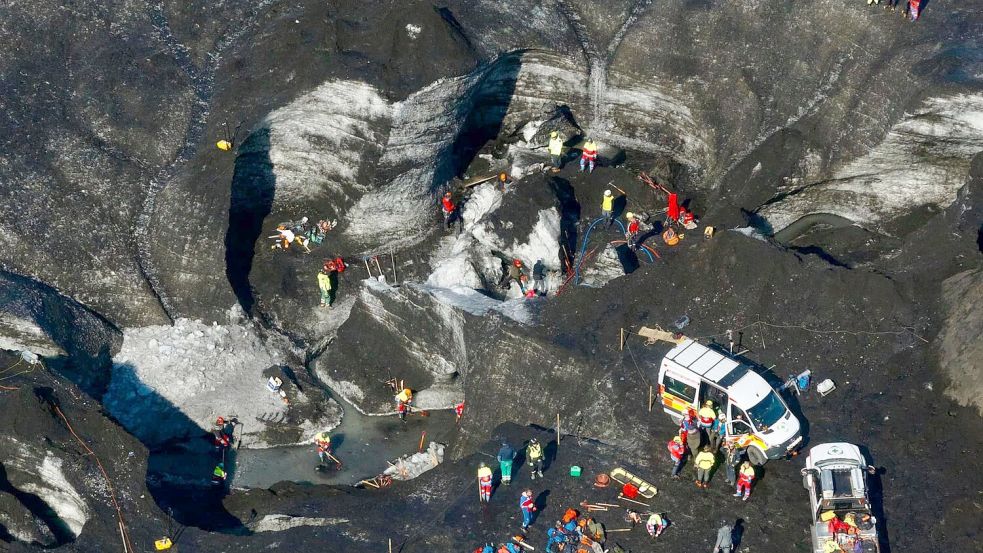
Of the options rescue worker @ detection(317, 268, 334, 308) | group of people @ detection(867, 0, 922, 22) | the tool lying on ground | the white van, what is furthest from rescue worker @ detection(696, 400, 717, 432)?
group of people @ detection(867, 0, 922, 22)

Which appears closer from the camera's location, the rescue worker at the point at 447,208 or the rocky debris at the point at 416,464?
the rocky debris at the point at 416,464

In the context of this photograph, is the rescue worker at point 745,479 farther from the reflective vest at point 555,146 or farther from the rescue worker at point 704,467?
the reflective vest at point 555,146

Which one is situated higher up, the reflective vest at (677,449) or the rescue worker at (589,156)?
the rescue worker at (589,156)

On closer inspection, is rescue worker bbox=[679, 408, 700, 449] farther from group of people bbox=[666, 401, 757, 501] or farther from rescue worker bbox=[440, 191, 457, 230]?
rescue worker bbox=[440, 191, 457, 230]

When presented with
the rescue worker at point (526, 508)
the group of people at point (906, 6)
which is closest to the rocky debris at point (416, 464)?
the rescue worker at point (526, 508)

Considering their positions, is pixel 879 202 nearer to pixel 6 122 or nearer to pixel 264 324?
pixel 264 324

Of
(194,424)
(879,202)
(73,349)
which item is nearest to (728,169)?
(879,202)

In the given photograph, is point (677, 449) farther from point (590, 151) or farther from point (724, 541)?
point (590, 151)
